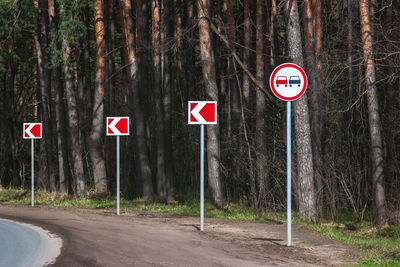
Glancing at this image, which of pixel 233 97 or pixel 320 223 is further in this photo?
pixel 233 97

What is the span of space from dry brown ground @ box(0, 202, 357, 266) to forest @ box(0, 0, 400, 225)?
10.1 ft

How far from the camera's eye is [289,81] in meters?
11.4

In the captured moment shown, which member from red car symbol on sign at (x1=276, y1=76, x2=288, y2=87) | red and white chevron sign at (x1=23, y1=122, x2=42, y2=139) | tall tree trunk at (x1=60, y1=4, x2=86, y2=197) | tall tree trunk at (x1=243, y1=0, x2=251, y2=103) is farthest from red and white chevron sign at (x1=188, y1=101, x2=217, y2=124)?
tall tree trunk at (x1=60, y1=4, x2=86, y2=197)

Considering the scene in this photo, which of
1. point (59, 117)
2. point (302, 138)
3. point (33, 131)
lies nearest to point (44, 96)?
point (59, 117)

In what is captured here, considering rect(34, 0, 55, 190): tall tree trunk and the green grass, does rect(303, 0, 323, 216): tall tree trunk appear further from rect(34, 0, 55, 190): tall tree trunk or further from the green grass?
rect(34, 0, 55, 190): tall tree trunk

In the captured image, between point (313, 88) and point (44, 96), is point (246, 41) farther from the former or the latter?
point (44, 96)

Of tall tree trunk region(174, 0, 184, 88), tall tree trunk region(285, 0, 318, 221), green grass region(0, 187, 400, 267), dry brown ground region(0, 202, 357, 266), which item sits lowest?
green grass region(0, 187, 400, 267)

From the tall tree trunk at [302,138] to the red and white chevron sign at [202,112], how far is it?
10.8 feet

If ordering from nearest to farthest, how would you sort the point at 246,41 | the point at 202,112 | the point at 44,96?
the point at 202,112 → the point at 246,41 → the point at 44,96

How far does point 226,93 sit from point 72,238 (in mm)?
21229

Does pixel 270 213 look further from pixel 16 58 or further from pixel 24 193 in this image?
pixel 16 58

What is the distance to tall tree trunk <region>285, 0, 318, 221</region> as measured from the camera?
52.1ft

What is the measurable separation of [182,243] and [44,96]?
20.2m

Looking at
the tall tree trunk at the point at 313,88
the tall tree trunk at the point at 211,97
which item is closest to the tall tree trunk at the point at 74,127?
the tall tree trunk at the point at 211,97
